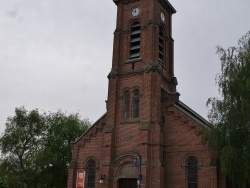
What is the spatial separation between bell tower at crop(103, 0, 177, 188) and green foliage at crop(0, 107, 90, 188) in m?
10.8

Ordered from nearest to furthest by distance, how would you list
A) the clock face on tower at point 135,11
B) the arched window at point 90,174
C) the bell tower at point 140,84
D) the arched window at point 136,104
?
the bell tower at point 140,84 → the arched window at point 136,104 → the arched window at point 90,174 → the clock face on tower at point 135,11

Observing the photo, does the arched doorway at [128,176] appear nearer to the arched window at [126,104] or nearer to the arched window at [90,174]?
the arched window at [90,174]

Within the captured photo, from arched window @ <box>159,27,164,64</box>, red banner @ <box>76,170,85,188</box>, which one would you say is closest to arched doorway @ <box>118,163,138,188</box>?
red banner @ <box>76,170,85,188</box>

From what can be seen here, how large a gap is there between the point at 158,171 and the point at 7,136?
1737 centimetres

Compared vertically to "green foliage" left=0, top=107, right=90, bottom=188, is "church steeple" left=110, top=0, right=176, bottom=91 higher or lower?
higher

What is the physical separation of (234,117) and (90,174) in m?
14.9

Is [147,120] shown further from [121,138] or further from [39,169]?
[39,169]

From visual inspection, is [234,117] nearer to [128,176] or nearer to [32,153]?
[128,176]

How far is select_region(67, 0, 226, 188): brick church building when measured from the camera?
29.9 m

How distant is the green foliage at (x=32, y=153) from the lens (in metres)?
39.2

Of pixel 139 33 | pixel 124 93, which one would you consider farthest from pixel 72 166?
pixel 139 33

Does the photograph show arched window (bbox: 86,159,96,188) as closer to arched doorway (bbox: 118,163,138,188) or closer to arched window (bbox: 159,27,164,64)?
arched doorway (bbox: 118,163,138,188)

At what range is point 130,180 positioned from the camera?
3098cm

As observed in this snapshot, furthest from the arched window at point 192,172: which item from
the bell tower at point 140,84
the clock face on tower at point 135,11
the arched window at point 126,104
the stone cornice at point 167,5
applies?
the stone cornice at point 167,5
